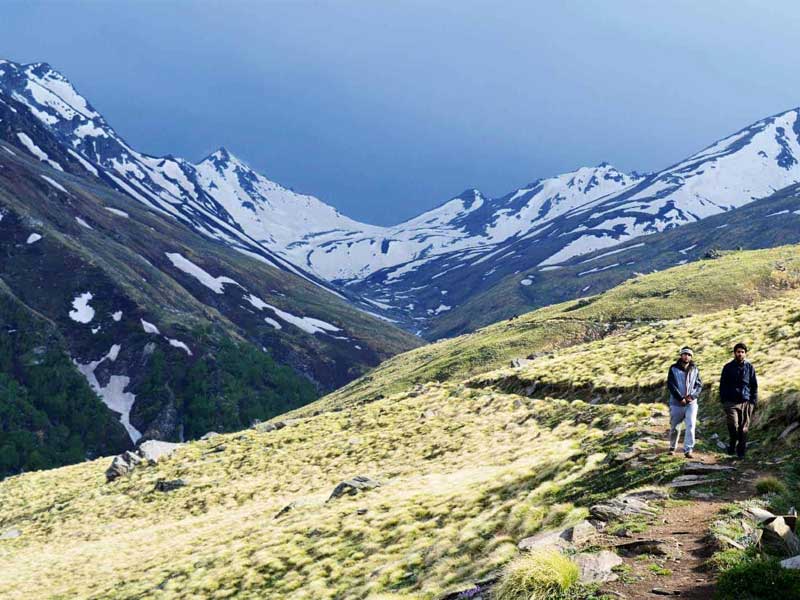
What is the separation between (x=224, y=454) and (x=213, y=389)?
333ft

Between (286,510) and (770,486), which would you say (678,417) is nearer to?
(770,486)

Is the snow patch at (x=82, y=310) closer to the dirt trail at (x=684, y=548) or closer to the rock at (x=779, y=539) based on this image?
the dirt trail at (x=684, y=548)

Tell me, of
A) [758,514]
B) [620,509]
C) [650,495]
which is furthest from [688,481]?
[758,514]

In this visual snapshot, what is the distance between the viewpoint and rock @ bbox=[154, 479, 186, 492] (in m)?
42.3

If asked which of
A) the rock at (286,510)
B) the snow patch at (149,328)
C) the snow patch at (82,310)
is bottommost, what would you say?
the rock at (286,510)

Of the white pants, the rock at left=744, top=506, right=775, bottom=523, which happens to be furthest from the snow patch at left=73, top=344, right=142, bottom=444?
the rock at left=744, top=506, right=775, bottom=523

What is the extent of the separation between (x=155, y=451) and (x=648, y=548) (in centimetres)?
4846

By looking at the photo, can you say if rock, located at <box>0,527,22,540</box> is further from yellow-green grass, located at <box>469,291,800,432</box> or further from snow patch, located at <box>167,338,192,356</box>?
snow patch, located at <box>167,338,192,356</box>

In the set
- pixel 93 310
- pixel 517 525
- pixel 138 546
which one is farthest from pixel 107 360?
pixel 517 525

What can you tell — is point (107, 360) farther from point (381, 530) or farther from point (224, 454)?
point (381, 530)

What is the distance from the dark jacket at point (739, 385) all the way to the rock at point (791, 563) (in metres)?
8.71

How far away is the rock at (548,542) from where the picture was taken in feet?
40.2

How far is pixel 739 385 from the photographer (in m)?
17.5

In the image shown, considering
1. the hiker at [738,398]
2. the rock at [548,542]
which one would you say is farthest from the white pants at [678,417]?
the rock at [548,542]
